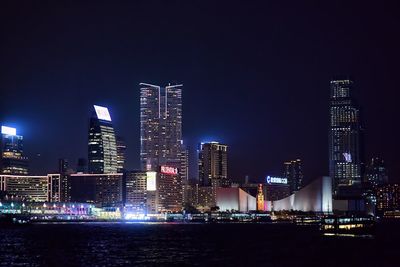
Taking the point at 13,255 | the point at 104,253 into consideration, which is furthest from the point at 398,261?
the point at 13,255

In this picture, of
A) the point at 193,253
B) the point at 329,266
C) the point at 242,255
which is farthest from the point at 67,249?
the point at 329,266

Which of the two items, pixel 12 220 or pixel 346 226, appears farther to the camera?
pixel 12 220

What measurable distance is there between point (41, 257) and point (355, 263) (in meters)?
27.5

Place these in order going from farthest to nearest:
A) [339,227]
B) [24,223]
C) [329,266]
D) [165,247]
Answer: [24,223], [339,227], [165,247], [329,266]

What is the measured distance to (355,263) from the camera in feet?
201

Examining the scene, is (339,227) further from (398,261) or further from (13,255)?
(13,255)

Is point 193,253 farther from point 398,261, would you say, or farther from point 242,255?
point 398,261

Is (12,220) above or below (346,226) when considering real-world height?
below

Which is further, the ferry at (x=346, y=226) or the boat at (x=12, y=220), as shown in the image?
the boat at (x=12, y=220)

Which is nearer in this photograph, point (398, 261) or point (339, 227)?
point (398, 261)

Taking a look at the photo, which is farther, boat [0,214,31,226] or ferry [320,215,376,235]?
boat [0,214,31,226]

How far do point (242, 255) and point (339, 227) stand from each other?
156 feet

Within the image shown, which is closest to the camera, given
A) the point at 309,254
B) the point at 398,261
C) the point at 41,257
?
the point at 398,261

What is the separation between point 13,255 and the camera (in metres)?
68.4
